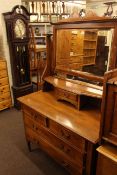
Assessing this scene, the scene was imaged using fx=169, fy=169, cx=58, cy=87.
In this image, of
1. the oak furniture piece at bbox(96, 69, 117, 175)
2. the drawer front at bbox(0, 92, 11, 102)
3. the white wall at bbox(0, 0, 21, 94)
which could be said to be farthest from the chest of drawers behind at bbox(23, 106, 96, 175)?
the white wall at bbox(0, 0, 21, 94)

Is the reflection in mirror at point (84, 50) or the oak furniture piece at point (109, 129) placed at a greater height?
the reflection in mirror at point (84, 50)

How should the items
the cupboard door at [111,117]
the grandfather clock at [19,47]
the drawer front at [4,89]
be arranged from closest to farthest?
the cupboard door at [111,117] < the grandfather clock at [19,47] < the drawer front at [4,89]

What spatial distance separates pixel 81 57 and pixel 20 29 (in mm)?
1520

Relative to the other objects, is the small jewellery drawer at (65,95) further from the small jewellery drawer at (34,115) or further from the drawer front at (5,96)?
the drawer front at (5,96)

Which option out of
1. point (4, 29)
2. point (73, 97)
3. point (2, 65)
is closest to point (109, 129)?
point (73, 97)

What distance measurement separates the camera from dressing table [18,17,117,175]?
4.28ft

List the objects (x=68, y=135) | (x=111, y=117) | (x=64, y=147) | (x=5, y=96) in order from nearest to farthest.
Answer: (x=111, y=117) → (x=68, y=135) → (x=64, y=147) → (x=5, y=96)

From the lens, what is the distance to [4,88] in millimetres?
2879

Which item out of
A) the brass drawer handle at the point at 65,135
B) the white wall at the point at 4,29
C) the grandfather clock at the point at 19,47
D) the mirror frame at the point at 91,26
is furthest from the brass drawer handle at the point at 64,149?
the white wall at the point at 4,29

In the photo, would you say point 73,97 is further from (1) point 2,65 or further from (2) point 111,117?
(1) point 2,65

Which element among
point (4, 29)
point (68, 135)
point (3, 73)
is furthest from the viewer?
point (3, 73)

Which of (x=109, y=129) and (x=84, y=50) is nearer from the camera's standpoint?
(x=109, y=129)

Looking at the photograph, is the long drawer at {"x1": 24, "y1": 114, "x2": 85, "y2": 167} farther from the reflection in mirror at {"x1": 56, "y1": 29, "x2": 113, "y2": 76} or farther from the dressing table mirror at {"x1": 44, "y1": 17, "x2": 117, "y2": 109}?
the reflection in mirror at {"x1": 56, "y1": 29, "x2": 113, "y2": 76}

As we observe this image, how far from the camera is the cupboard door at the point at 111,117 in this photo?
1.01 metres
